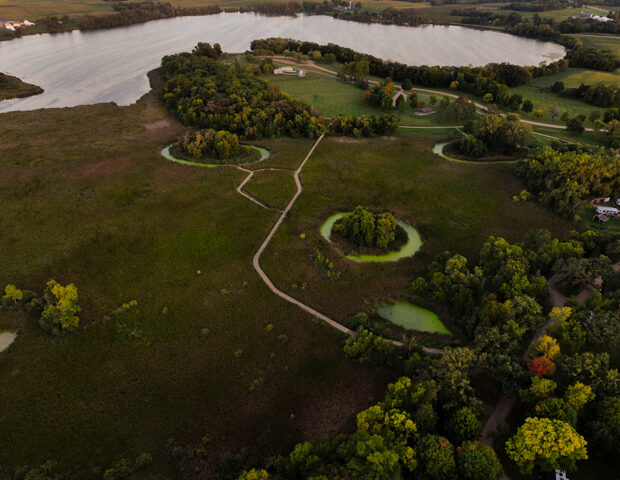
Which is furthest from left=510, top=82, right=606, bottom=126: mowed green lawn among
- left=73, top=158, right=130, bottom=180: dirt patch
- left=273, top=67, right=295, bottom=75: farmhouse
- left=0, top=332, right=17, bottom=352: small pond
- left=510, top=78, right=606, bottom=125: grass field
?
left=0, top=332, right=17, bottom=352: small pond

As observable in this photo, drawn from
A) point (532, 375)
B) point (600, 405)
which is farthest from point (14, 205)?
point (600, 405)

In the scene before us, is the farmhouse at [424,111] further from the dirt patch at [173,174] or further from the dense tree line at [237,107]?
the dirt patch at [173,174]

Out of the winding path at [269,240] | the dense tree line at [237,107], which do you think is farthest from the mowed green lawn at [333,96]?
the winding path at [269,240]

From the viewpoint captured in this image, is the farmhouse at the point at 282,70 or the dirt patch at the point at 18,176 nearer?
the dirt patch at the point at 18,176

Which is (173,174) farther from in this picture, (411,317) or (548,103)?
(548,103)

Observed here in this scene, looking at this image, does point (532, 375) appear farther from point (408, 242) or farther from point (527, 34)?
point (527, 34)

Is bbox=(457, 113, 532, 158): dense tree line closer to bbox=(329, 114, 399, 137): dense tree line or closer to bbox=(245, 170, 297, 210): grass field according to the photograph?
bbox=(329, 114, 399, 137): dense tree line
